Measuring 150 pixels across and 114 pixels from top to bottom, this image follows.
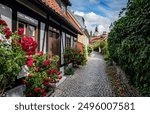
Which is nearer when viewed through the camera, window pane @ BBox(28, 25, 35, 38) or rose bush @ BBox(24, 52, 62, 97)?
rose bush @ BBox(24, 52, 62, 97)

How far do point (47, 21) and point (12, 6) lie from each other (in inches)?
131

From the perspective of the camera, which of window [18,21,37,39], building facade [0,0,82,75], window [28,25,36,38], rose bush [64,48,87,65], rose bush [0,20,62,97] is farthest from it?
rose bush [64,48,87,65]

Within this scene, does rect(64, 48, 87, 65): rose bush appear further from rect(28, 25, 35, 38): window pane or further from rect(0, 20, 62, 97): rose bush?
rect(0, 20, 62, 97): rose bush

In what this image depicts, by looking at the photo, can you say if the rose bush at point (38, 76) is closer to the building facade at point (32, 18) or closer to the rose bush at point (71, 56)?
the building facade at point (32, 18)

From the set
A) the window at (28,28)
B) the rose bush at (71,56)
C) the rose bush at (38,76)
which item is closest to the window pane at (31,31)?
the window at (28,28)

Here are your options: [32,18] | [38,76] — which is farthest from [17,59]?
[32,18]

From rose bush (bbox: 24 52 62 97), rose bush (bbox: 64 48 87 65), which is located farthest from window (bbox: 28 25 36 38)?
rose bush (bbox: 64 48 87 65)

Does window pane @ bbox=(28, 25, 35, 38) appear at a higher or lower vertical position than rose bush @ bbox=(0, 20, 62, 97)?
higher

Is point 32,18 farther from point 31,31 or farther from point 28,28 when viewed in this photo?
point 31,31

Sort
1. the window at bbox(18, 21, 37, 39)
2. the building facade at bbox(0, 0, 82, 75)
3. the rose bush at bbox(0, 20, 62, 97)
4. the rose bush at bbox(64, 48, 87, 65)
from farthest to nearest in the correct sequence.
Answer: the rose bush at bbox(64, 48, 87, 65)
the window at bbox(18, 21, 37, 39)
the building facade at bbox(0, 0, 82, 75)
the rose bush at bbox(0, 20, 62, 97)

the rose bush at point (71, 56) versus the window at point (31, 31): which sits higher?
the window at point (31, 31)

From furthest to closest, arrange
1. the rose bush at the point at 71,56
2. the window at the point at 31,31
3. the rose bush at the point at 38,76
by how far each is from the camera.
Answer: the rose bush at the point at 71,56, the window at the point at 31,31, the rose bush at the point at 38,76

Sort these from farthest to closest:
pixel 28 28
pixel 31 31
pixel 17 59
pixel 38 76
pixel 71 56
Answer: pixel 71 56 < pixel 31 31 < pixel 28 28 < pixel 38 76 < pixel 17 59

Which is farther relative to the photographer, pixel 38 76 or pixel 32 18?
pixel 32 18
